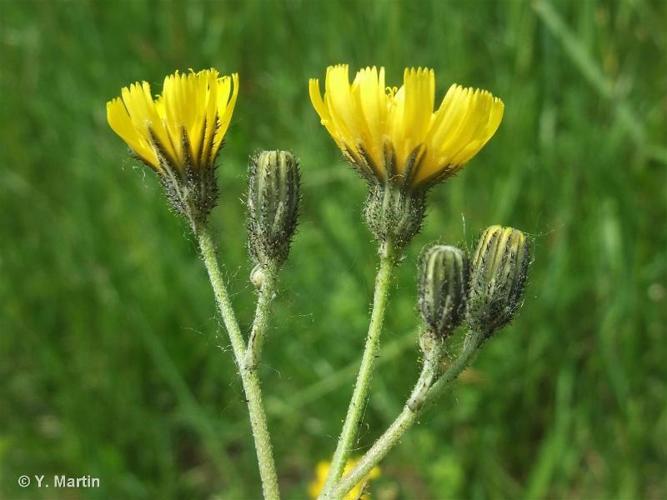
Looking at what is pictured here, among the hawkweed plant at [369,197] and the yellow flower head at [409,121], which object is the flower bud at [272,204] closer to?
the hawkweed plant at [369,197]

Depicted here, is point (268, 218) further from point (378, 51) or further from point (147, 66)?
point (147, 66)

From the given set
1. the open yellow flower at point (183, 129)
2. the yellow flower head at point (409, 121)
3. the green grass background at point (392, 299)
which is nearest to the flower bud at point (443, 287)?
the yellow flower head at point (409, 121)

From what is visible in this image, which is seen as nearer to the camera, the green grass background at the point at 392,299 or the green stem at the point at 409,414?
the green stem at the point at 409,414

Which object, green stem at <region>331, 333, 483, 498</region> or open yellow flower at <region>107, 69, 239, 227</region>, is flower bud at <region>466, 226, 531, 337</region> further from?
open yellow flower at <region>107, 69, 239, 227</region>

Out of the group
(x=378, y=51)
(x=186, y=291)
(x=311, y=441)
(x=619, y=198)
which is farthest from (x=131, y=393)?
(x=619, y=198)

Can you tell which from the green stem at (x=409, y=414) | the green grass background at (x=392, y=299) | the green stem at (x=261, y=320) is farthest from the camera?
the green grass background at (x=392, y=299)

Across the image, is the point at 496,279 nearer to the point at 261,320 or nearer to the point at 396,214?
the point at 396,214

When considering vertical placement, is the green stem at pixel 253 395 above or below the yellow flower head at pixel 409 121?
below
